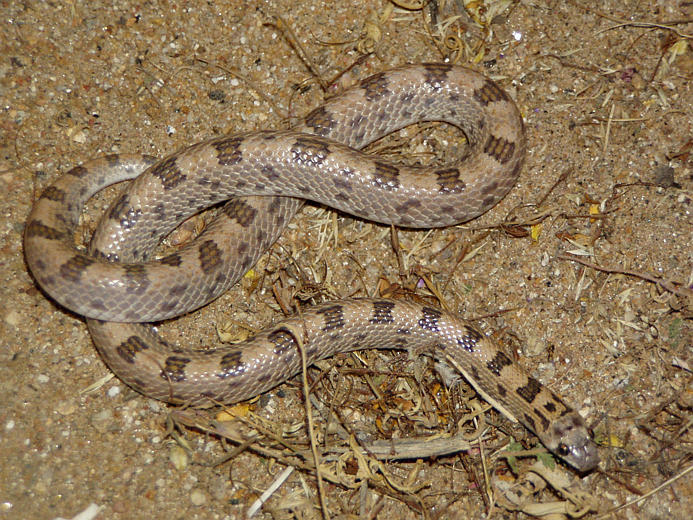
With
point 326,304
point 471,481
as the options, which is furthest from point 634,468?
point 326,304

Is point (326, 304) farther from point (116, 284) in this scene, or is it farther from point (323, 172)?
point (116, 284)

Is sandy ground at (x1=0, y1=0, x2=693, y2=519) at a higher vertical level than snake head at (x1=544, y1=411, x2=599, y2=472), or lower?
higher

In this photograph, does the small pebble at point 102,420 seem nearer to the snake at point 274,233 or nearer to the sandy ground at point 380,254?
the sandy ground at point 380,254

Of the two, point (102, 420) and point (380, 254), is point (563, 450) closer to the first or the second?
point (380, 254)

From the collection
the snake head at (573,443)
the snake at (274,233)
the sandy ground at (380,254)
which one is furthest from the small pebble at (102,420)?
the snake head at (573,443)

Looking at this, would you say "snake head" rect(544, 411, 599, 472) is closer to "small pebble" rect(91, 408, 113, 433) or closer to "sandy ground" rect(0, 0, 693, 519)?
"sandy ground" rect(0, 0, 693, 519)

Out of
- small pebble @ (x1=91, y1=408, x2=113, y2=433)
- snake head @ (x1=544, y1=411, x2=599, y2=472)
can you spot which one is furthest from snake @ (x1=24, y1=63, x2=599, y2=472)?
small pebble @ (x1=91, y1=408, x2=113, y2=433)
